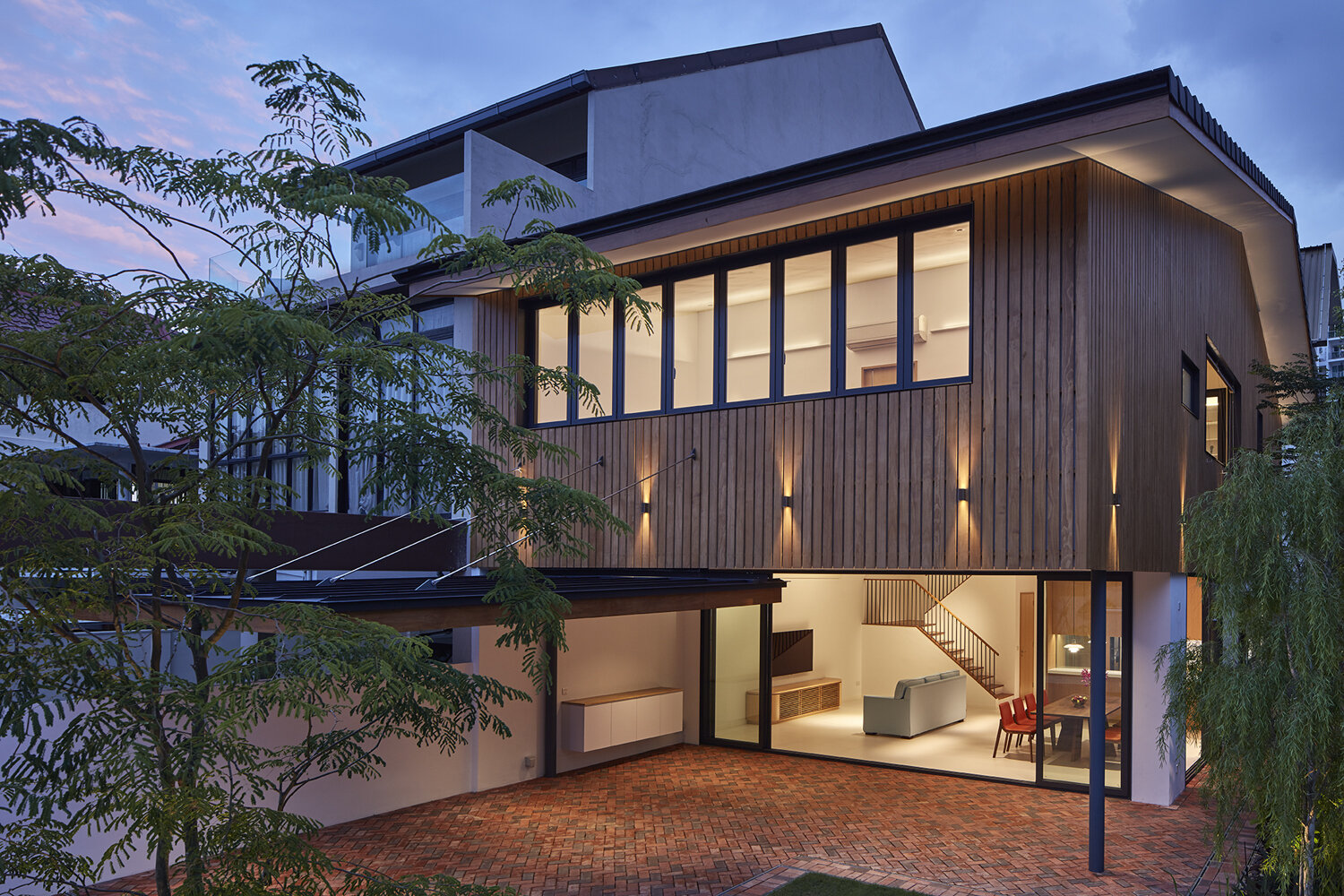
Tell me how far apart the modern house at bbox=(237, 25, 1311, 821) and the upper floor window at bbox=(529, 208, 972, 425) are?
3 cm

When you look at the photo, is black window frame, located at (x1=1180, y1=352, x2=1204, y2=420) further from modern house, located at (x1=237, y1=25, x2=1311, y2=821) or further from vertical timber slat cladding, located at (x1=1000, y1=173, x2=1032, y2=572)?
vertical timber slat cladding, located at (x1=1000, y1=173, x2=1032, y2=572)

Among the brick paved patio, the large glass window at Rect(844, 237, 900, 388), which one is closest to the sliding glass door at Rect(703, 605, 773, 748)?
the brick paved patio

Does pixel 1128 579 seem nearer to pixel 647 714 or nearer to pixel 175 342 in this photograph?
pixel 647 714

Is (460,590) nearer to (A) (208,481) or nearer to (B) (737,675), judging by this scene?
(A) (208,481)

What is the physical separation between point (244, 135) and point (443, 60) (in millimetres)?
79527

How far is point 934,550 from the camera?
852cm

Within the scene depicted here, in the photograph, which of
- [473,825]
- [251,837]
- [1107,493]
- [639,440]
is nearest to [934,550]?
[1107,493]

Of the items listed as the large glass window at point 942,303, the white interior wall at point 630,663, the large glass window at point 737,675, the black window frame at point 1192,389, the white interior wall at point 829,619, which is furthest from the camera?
the white interior wall at point 829,619

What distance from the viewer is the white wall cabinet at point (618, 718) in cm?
1148

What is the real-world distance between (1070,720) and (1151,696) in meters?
0.90

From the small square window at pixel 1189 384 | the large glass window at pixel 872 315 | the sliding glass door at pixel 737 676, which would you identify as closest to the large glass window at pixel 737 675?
the sliding glass door at pixel 737 676

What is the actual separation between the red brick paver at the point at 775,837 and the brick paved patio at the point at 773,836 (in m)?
0.02

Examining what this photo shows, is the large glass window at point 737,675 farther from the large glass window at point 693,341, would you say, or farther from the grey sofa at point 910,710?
the large glass window at point 693,341

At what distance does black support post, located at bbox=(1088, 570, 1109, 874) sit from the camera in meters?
7.86
